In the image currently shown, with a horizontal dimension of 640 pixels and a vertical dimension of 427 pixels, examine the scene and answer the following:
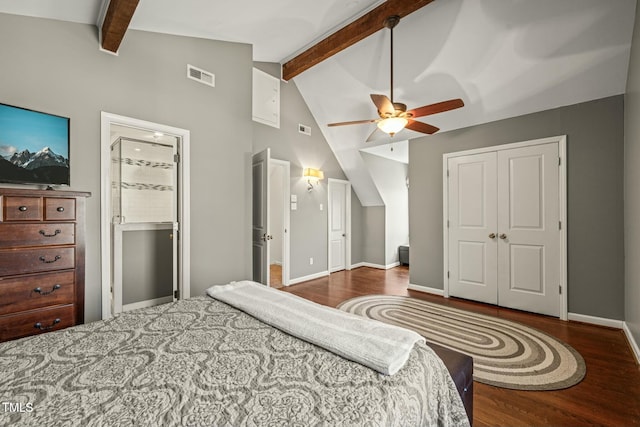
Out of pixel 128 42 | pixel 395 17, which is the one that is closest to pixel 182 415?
pixel 128 42

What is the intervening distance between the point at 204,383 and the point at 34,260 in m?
1.75

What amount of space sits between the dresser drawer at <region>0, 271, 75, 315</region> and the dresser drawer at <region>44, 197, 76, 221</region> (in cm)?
38

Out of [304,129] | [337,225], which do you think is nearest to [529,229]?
[337,225]

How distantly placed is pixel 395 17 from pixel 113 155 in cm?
395

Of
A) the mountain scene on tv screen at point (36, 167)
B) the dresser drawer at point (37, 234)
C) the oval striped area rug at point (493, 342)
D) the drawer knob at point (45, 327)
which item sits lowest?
the oval striped area rug at point (493, 342)

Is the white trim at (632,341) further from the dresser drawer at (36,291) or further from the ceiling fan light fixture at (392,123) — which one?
the dresser drawer at (36,291)

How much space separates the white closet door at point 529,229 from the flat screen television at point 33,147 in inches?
184

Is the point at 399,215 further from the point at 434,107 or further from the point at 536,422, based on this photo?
the point at 536,422

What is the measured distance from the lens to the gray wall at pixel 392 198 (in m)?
5.96

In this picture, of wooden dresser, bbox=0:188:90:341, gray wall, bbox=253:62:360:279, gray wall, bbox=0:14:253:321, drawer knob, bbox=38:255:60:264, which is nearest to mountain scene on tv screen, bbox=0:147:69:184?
gray wall, bbox=0:14:253:321

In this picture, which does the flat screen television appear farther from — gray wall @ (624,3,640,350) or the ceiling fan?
gray wall @ (624,3,640,350)

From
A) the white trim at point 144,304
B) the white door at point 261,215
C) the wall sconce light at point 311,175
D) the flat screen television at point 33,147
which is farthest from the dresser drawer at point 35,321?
the wall sconce light at point 311,175

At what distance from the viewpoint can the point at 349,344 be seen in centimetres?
118

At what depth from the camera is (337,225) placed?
19.7 feet
